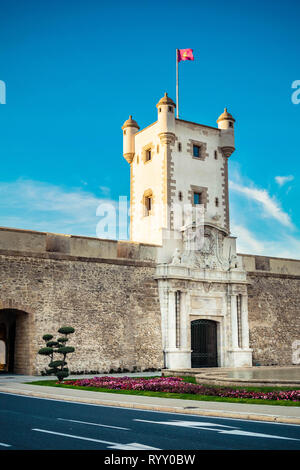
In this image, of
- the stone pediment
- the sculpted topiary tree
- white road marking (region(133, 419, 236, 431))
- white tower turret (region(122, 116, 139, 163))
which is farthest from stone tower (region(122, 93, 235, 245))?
white road marking (region(133, 419, 236, 431))

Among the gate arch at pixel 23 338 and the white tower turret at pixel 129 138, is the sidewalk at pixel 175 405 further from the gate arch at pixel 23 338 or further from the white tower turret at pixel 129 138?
the white tower turret at pixel 129 138

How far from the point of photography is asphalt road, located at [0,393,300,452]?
9.00 meters

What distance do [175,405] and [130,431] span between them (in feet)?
14.4

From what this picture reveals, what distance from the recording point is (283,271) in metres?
38.8

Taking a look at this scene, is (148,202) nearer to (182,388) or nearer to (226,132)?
(226,132)

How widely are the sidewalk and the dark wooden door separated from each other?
15.2 m

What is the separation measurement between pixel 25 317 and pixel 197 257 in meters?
11.8

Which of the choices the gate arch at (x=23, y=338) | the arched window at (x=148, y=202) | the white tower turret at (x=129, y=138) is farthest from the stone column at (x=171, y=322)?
the white tower turret at (x=129, y=138)

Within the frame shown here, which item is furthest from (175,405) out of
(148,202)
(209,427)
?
(148,202)

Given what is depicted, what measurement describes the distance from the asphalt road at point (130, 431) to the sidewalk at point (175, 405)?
396 mm

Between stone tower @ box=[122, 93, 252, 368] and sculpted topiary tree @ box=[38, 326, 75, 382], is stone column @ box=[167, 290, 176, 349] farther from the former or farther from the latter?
sculpted topiary tree @ box=[38, 326, 75, 382]

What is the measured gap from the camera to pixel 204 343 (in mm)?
34094

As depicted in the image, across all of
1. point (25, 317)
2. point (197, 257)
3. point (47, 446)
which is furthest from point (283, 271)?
point (47, 446)
